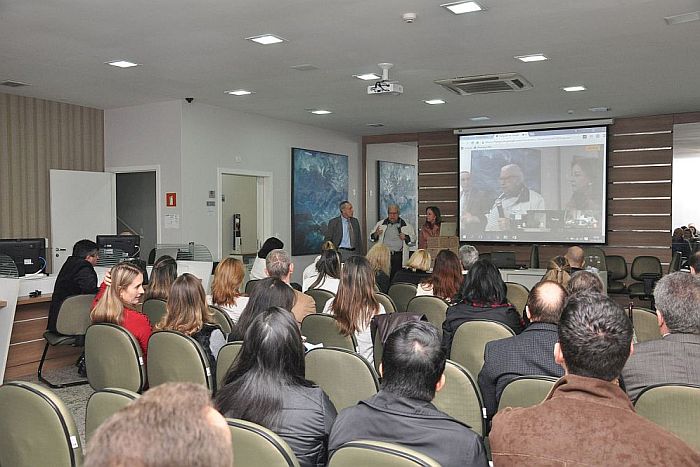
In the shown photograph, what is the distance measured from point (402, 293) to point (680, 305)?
3.12m

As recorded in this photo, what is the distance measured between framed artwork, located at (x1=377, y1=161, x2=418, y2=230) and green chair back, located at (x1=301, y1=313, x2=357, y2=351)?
903 cm

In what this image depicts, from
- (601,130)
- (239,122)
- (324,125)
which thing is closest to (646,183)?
(601,130)

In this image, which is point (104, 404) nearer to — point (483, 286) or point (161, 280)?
point (483, 286)

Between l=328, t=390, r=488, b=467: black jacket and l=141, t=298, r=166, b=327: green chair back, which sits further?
l=141, t=298, r=166, b=327: green chair back

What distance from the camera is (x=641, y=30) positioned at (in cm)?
523

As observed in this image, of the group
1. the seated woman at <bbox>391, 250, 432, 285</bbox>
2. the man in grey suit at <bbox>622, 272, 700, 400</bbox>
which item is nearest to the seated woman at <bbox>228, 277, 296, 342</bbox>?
the man in grey suit at <bbox>622, 272, 700, 400</bbox>

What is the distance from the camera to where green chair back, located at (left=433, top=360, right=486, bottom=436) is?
8.14 feet

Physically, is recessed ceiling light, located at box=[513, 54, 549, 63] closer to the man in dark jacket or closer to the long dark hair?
the man in dark jacket

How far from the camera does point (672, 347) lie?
236cm

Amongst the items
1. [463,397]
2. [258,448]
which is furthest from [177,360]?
[258,448]

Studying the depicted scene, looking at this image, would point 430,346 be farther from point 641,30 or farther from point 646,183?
point 646,183

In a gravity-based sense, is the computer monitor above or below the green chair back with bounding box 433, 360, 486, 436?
above

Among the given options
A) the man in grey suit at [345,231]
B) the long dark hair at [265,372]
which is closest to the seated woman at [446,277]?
the long dark hair at [265,372]

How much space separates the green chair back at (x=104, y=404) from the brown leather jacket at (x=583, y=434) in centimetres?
111
